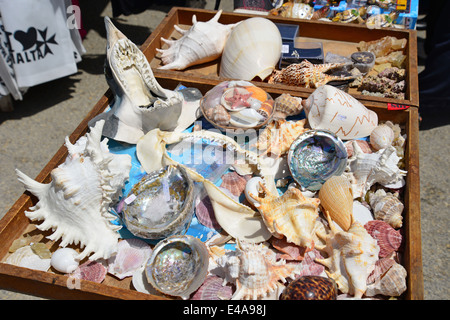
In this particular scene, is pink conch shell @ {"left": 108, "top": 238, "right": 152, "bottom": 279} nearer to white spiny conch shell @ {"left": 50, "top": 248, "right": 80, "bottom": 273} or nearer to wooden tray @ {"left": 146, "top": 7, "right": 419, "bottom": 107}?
white spiny conch shell @ {"left": 50, "top": 248, "right": 80, "bottom": 273}

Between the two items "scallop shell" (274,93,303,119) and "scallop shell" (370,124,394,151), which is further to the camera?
"scallop shell" (274,93,303,119)

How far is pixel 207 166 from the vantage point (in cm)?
174

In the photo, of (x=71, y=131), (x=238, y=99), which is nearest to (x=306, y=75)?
(x=238, y=99)

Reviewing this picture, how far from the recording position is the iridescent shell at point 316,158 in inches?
62.8

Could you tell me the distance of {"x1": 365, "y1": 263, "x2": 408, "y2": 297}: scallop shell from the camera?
123cm

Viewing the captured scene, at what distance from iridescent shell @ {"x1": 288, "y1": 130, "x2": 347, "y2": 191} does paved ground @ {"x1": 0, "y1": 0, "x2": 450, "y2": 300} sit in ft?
3.15

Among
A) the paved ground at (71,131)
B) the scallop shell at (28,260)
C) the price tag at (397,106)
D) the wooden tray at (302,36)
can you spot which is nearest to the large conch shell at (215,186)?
the wooden tray at (302,36)

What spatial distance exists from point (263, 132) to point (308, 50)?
0.86 m

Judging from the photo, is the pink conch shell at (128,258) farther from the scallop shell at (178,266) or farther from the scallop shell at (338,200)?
the scallop shell at (338,200)

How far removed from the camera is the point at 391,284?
124 cm

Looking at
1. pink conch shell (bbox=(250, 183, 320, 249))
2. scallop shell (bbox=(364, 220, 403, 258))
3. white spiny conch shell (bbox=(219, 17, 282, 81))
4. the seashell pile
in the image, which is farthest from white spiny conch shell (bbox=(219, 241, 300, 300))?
white spiny conch shell (bbox=(219, 17, 282, 81))

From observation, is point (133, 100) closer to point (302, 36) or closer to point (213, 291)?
point (213, 291)

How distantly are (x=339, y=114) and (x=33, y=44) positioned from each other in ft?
7.38

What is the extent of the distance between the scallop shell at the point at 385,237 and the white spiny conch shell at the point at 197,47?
4.73 feet
